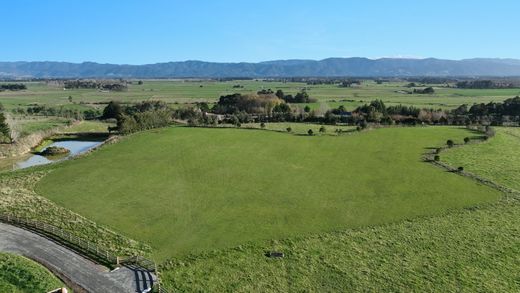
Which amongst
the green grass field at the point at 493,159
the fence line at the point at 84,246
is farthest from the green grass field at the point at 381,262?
the green grass field at the point at 493,159

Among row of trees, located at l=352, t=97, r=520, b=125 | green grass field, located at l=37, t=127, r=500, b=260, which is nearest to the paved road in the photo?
green grass field, located at l=37, t=127, r=500, b=260

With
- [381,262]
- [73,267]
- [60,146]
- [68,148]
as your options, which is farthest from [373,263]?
[60,146]

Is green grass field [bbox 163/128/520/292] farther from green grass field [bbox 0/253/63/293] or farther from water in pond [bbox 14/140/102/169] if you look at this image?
water in pond [bbox 14/140/102/169]

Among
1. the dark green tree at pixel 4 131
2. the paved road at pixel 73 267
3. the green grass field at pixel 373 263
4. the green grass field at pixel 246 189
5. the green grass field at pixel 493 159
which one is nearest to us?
the paved road at pixel 73 267

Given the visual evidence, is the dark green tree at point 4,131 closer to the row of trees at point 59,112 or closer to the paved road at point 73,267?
the row of trees at point 59,112

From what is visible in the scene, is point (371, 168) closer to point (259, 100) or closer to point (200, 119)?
point (200, 119)

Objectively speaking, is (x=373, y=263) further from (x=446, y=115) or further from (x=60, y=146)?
(x=446, y=115)
